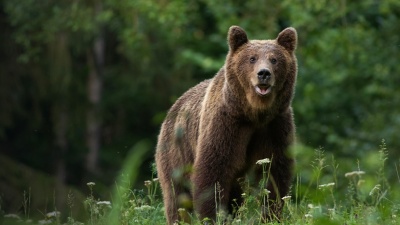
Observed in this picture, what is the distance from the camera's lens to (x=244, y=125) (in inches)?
310

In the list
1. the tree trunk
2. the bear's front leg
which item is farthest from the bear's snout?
the tree trunk

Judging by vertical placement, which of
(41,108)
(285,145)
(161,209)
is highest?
(285,145)

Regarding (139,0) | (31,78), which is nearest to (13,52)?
(31,78)

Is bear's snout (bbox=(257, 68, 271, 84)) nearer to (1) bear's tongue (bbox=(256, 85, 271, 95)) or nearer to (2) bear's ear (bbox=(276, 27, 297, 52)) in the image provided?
(1) bear's tongue (bbox=(256, 85, 271, 95))

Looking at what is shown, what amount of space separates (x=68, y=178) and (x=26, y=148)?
1.21 m

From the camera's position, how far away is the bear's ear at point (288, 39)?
7984mm

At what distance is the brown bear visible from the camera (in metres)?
7.66

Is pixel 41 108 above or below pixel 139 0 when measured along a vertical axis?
below

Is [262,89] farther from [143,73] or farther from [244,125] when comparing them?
[143,73]

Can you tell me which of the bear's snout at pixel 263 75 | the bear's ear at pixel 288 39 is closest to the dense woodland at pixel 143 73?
the bear's ear at pixel 288 39

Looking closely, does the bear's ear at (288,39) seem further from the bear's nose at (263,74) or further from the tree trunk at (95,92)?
the tree trunk at (95,92)

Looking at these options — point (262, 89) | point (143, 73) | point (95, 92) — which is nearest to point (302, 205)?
point (262, 89)

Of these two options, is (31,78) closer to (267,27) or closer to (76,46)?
(76,46)

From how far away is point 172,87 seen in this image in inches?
1026
